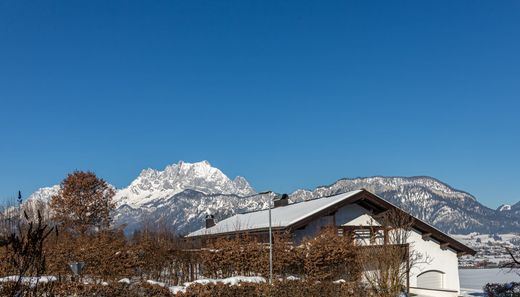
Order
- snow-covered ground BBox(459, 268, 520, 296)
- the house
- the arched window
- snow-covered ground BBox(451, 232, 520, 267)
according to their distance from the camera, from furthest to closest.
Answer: snow-covered ground BBox(451, 232, 520, 267), snow-covered ground BBox(459, 268, 520, 296), the arched window, the house

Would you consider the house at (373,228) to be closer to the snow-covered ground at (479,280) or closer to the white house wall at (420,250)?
the white house wall at (420,250)

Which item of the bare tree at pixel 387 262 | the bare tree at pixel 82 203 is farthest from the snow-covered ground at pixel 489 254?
the bare tree at pixel 82 203

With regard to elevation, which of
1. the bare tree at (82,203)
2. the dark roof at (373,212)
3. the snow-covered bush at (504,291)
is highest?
the bare tree at (82,203)

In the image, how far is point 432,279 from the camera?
2597cm

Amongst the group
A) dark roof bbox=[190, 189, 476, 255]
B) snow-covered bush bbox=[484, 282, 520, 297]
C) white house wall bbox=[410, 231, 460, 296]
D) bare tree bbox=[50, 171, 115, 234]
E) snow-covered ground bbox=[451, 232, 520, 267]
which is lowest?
snow-covered ground bbox=[451, 232, 520, 267]

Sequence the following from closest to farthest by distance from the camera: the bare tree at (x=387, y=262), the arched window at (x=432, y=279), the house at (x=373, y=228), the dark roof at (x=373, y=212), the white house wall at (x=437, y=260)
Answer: the bare tree at (x=387, y=262), the dark roof at (x=373, y=212), the house at (x=373, y=228), the white house wall at (x=437, y=260), the arched window at (x=432, y=279)

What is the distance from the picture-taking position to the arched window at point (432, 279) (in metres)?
25.8

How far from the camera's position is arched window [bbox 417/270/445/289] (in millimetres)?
25812

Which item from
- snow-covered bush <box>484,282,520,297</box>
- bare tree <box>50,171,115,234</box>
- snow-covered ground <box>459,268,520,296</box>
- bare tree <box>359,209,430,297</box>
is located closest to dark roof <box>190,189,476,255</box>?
snow-covered ground <box>459,268,520,296</box>

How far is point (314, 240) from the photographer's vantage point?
19.4 m

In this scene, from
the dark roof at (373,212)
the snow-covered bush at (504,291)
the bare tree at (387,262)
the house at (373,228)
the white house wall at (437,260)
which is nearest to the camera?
the bare tree at (387,262)

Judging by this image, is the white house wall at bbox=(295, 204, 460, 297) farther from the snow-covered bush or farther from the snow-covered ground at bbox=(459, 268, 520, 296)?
the snow-covered bush

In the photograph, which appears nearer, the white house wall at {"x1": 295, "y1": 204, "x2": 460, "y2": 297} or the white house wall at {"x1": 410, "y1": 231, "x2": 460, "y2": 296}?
the white house wall at {"x1": 295, "y1": 204, "x2": 460, "y2": 297}

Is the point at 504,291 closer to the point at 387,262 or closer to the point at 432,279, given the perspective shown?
the point at 432,279
